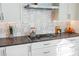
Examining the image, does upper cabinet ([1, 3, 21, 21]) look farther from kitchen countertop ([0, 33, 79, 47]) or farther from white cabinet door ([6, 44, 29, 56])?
white cabinet door ([6, 44, 29, 56])

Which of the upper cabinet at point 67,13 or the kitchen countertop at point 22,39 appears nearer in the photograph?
the kitchen countertop at point 22,39

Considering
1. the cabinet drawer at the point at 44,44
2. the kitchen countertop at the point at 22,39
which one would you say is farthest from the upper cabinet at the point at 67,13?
the cabinet drawer at the point at 44,44

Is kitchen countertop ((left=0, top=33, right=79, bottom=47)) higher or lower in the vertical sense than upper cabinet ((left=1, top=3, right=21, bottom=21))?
lower

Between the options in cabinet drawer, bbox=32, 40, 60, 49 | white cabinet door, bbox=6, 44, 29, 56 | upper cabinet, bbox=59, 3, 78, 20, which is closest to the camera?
white cabinet door, bbox=6, 44, 29, 56

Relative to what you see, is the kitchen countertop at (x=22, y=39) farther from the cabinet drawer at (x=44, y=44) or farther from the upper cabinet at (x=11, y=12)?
the upper cabinet at (x=11, y=12)

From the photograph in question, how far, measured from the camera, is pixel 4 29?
1.55 m

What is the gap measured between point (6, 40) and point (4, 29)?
0.60 feet

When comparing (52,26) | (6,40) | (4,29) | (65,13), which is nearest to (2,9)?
(4,29)

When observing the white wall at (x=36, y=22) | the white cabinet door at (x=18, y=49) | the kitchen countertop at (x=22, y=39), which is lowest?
the white cabinet door at (x=18, y=49)

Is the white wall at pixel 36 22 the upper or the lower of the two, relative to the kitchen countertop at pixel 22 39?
upper

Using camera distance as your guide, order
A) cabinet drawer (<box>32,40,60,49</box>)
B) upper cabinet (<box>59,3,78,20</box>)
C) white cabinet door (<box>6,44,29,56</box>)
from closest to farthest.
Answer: white cabinet door (<box>6,44,29,56</box>), cabinet drawer (<box>32,40,60,49</box>), upper cabinet (<box>59,3,78,20</box>)

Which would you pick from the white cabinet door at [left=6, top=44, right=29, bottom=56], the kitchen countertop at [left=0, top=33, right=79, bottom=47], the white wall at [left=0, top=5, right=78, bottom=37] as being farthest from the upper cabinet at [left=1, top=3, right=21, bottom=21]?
the white cabinet door at [left=6, top=44, right=29, bottom=56]

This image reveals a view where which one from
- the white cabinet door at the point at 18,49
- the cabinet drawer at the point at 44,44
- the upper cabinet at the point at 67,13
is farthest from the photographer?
the upper cabinet at the point at 67,13

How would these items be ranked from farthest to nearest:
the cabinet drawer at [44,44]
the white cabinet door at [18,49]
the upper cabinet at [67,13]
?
the upper cabinet at [67,13]
the cabinet drawer at [44,44]
the white cabinet door at [18,49]
